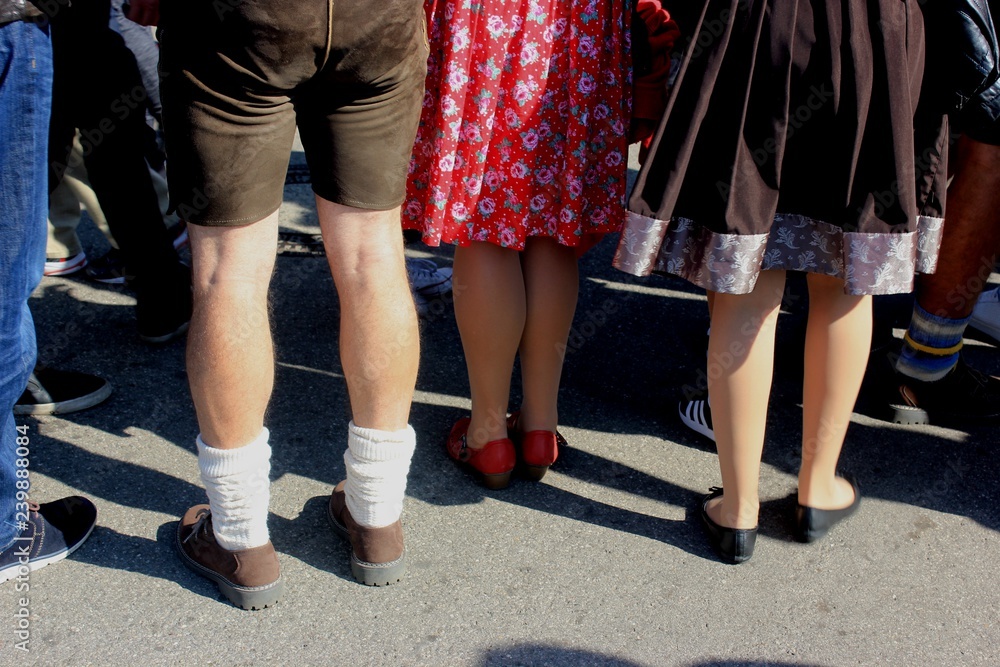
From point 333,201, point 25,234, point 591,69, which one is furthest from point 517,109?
point 25,234

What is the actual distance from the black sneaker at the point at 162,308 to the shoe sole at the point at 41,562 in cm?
91

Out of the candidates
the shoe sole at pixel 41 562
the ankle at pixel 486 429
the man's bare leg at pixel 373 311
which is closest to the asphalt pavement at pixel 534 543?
the shoe sole at pixel 41 562

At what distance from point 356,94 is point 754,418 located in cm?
114

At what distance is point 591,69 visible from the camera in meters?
2.04

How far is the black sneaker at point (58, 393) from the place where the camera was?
8.34 feet

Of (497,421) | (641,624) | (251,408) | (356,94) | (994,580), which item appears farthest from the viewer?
(497,421)

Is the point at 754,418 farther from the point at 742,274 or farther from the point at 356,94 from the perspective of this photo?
the point at 356,94

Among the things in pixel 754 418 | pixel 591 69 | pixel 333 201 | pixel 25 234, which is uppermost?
pixel 591 69

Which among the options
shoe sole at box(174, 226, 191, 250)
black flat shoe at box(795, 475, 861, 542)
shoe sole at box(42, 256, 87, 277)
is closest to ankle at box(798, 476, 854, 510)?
black flat shoe at box(795, 475, 861, 542)

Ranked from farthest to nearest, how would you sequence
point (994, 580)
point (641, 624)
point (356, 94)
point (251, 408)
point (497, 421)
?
point (497, 421)
point (994, 580)
point (641, 624)
point (251, 408)
point (356, 94)

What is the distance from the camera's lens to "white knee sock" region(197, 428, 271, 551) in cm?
182

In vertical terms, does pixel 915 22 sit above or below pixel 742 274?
above

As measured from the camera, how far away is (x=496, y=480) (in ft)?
7.68

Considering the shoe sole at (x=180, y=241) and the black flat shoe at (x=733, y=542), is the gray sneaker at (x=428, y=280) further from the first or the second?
the black flat shoe at (x=733, y=542)
